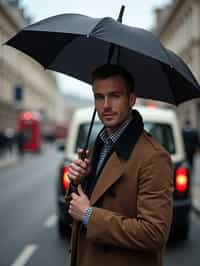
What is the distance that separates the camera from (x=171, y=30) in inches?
2037

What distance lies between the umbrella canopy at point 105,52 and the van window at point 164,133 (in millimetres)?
3208

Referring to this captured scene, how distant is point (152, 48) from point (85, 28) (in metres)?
0.38

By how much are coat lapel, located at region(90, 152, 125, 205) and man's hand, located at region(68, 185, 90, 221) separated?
4cm

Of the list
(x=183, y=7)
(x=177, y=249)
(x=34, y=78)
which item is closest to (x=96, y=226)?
(x=177, y=249)

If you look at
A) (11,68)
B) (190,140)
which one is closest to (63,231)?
(190,140)

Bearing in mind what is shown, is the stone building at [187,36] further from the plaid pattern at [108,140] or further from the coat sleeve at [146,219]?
the coat sleeve at [146,219]

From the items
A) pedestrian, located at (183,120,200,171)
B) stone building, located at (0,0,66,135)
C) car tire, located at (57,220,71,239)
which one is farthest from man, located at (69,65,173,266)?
stone building, located at (0,0,66,135)

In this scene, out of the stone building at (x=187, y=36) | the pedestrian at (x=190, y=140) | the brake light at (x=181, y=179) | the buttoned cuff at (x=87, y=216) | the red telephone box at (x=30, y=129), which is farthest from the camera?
the red telephone box at (x=30, y=129)

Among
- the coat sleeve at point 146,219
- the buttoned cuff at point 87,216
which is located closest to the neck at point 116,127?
the coat sleeve at point 146,219

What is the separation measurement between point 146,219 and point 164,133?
458 cm

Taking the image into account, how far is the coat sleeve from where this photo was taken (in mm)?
1931

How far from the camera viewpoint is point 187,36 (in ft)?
139

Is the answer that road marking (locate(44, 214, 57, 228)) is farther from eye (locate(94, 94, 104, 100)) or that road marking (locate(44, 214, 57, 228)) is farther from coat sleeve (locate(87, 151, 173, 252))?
coat sleeve (locate(87, 151, 173, 252))

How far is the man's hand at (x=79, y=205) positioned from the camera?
2092 millimetres
